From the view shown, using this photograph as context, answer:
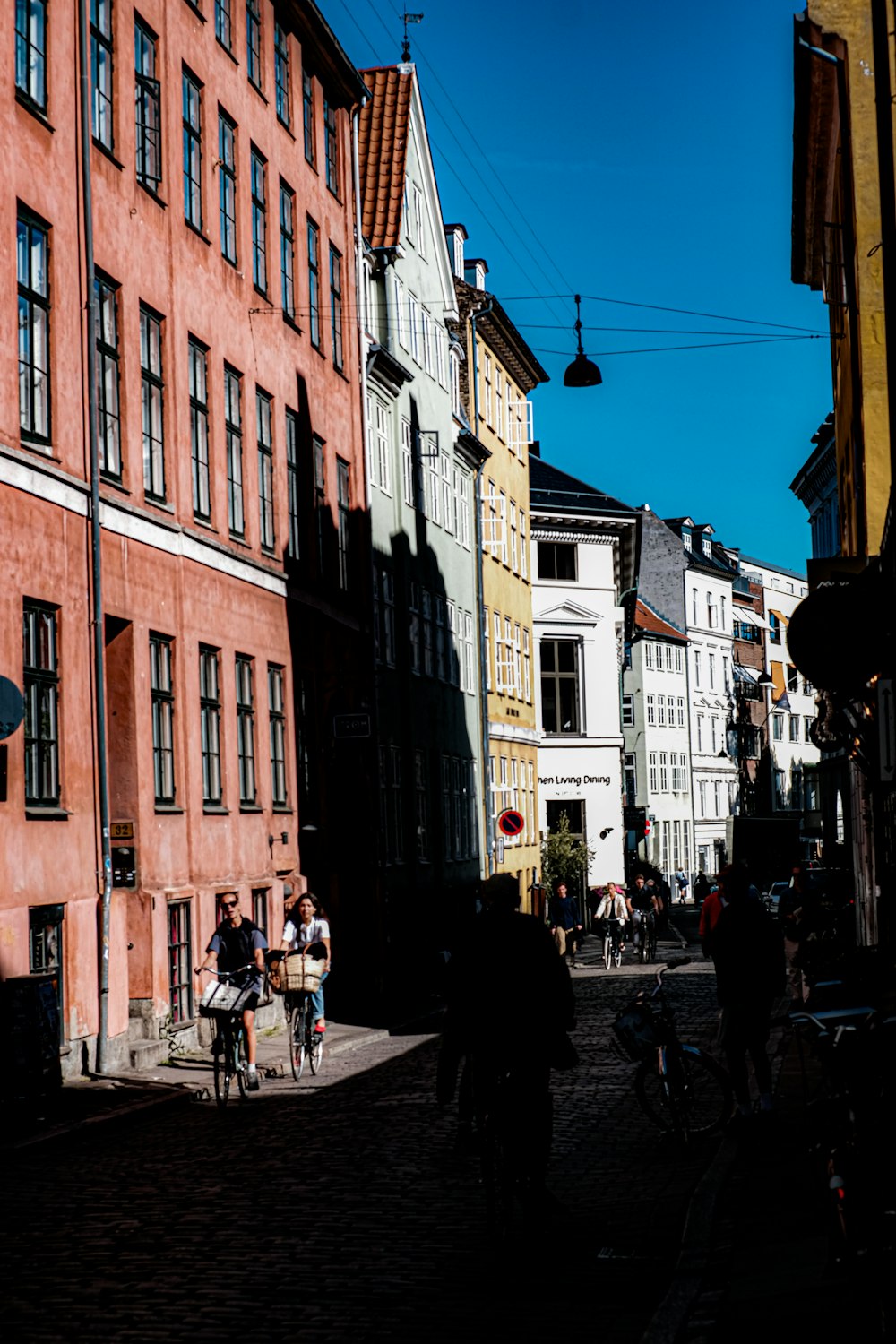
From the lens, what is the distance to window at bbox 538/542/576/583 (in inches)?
2635

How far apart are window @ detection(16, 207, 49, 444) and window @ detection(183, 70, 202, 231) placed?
5824mm

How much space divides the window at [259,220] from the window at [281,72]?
1.65 m

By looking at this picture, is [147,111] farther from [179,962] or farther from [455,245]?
[455,245]

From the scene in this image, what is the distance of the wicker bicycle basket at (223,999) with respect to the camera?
58.7 ft

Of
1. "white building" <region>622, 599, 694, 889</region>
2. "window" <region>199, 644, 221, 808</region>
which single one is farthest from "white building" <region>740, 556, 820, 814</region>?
"window" <region>199, 644, 221, 808</region>

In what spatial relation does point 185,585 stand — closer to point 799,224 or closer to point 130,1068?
point 130,1068

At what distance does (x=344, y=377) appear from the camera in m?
35.2

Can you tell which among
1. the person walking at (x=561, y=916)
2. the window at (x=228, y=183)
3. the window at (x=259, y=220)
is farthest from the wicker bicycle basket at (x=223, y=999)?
the person walking at (x=561, y=916)

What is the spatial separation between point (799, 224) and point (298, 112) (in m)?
10.8

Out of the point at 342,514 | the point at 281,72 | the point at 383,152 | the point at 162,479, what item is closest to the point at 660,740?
the point at 383,152

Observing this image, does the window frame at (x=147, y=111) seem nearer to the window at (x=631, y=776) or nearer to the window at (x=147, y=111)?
the window at (x=147, y=111)

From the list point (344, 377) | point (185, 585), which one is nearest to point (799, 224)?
point (344, 377)

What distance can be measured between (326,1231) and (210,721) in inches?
606

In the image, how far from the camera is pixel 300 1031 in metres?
20.4
